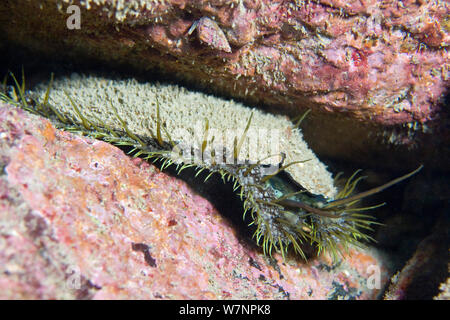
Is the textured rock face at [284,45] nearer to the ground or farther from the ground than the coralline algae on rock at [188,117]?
farther from the ground

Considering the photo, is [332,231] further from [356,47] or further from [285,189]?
[356,47]

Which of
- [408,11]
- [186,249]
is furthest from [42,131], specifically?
[408,11]

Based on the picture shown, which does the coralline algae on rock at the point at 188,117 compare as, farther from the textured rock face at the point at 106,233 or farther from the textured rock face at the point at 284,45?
the textured rock face at the point at 106,233

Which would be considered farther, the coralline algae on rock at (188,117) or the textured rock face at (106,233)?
the coralline algae on rock at (188,117)
